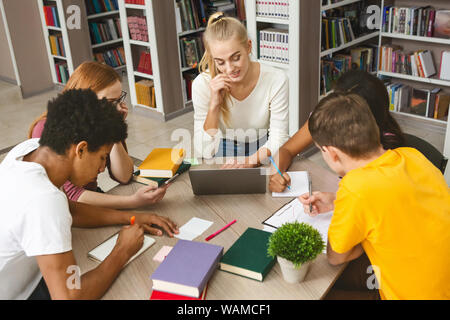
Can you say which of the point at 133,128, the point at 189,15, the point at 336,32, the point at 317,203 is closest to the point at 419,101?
the point at 336,32

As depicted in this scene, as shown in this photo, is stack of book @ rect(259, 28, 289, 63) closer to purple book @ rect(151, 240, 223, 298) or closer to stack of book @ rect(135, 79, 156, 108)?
stack of book @ rect(135, 79, 156, 108)

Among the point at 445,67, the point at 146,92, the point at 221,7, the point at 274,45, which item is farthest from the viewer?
the point at 221,7

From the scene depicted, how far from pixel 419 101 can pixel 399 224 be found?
11.4ft

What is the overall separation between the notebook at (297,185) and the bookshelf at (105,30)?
182 inches

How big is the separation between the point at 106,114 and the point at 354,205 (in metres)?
0.76

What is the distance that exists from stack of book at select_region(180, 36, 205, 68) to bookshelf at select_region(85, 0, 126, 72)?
163 centimetres

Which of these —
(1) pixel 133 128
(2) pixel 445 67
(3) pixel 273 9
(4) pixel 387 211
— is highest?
(3) pixel 273 9

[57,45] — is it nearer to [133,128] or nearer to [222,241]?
[133,128]

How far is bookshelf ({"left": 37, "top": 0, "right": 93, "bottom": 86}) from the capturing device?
5.28 m

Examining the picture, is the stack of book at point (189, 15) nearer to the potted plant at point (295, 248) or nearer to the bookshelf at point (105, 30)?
the bookshelf at point (105, 30)

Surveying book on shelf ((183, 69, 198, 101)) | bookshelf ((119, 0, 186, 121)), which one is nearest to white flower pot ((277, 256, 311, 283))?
bookshelf ((119, 0, 186, 121))

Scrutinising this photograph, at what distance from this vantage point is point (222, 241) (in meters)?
1.48

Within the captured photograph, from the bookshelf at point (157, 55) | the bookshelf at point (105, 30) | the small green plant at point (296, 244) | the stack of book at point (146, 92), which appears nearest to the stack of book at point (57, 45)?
the bookshelf at point (105, 30)

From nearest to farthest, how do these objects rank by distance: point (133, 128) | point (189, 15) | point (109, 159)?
1. point (109, 159)
2. point (133, 128)
3. point (189, 15)
